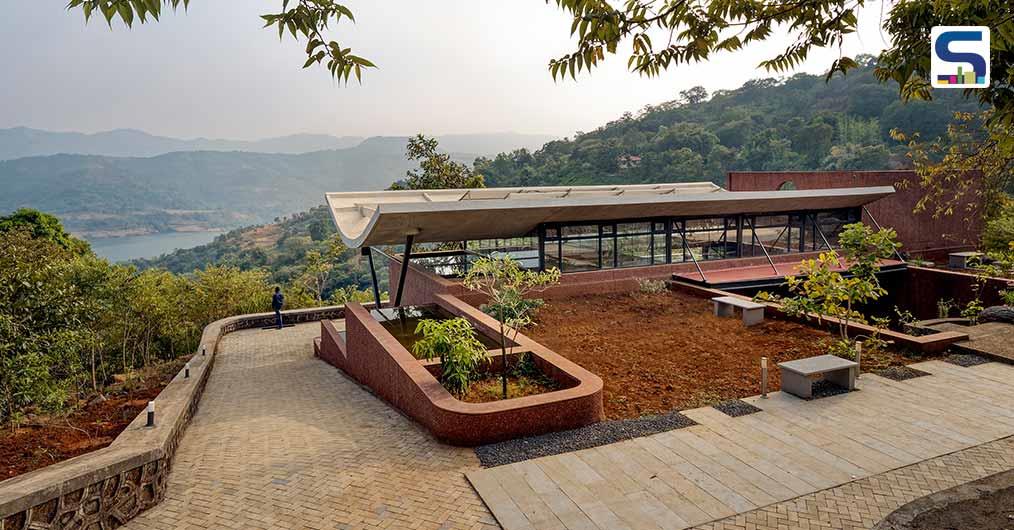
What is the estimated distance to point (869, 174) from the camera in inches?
813

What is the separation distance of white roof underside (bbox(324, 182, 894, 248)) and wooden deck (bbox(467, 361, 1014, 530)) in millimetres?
7570

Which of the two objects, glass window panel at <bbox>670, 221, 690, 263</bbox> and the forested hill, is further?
the forested hill

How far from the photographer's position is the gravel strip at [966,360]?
28.0 feet

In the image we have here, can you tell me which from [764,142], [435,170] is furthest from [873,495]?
[764,142]

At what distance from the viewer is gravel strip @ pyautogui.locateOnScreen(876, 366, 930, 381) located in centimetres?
800

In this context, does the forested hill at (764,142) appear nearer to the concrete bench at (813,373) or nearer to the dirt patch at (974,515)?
the concrete bench at (813,373)

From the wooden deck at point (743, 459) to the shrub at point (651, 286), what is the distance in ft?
23.8

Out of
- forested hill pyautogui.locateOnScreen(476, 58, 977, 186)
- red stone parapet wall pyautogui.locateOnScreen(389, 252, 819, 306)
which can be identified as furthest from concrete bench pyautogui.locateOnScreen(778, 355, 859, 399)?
forested hill pyautogui.locateOnScreen(476, 58, 977, 186)

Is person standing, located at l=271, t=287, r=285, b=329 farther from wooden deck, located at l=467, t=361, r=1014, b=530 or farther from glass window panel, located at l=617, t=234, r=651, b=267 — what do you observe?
wooden deck, located at l=467, t=361, r=1014, b=530

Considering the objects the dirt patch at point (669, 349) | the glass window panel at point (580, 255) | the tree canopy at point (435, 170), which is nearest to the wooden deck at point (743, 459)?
the dirt patch at point (669, 349)

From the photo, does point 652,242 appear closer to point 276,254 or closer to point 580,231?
point 580,231

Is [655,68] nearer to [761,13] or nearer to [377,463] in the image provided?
[761,13]

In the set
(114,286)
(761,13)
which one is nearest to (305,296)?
(114,286)

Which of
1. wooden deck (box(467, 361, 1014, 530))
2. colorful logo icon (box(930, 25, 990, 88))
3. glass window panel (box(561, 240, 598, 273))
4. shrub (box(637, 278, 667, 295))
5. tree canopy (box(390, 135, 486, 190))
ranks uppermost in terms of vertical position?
tree canopy (box(390, 135, 486, 190))
